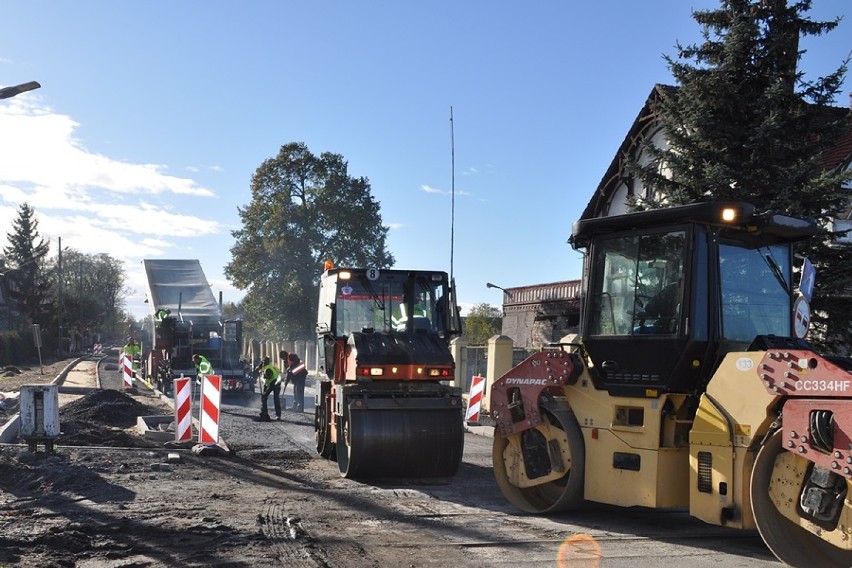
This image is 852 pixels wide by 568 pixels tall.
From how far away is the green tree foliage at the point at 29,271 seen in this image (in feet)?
252

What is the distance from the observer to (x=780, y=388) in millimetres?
6297

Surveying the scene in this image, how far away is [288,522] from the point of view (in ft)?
26.1

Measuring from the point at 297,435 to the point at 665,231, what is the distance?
10359 millimetres

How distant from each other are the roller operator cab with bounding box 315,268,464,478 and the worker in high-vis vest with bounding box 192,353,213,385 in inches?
542

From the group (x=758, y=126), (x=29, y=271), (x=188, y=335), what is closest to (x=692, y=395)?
(x=758, y=126)

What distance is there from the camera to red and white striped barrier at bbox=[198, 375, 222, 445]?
42.2 ft

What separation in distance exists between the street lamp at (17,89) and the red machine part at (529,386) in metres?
7.00

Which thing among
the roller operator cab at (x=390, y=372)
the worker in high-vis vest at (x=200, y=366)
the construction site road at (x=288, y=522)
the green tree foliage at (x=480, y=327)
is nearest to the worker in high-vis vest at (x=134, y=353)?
the worker in high-vis vest at (x=200, y=366)

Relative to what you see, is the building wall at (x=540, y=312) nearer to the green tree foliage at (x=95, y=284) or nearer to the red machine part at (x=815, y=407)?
the red machine part at (x=815, y=407)

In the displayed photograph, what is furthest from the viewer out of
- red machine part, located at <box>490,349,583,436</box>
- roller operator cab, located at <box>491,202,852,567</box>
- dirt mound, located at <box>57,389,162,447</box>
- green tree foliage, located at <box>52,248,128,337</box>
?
green tree foliage, located at <box>52,248,128,337</box>

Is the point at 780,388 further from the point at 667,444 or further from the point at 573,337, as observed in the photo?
the point at 573,337

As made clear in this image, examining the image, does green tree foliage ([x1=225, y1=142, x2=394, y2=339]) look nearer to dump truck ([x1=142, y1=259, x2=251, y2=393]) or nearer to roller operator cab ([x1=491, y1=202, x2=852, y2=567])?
dump truck ([x1=142, y1=259, x2=251, y2=393])

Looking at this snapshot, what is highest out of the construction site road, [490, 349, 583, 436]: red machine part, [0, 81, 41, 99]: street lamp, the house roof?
the house roof

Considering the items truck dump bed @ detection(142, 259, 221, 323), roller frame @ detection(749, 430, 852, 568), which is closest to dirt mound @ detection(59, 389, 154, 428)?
truck dump bed @ detection(142, 259, 221, 323)
